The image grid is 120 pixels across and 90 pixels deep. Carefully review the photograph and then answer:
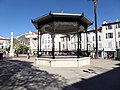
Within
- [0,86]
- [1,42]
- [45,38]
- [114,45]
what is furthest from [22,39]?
[0,86]

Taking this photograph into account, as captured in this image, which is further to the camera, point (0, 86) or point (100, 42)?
point (100, 42)

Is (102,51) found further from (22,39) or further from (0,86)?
(22,39)

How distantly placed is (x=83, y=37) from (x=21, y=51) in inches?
1116

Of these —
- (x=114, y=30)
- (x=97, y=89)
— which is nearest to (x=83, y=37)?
(x=114, y=30)

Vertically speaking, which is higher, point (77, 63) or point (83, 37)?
point (83, 37)

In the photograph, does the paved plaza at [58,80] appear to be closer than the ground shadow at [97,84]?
No

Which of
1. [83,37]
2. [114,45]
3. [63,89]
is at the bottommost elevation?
[63,89]

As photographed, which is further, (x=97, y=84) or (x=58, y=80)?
(x=58, y=80)

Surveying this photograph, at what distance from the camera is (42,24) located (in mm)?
16922

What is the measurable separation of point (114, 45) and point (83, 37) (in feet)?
43.5

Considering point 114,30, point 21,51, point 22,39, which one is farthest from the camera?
point 22,39

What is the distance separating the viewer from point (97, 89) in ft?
22.7

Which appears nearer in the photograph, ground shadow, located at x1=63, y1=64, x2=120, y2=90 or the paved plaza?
ground shadow, located at x1=63, y1=64, x2=120, y2=90

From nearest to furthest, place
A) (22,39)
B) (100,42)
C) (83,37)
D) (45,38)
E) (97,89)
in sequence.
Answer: (97,89)
(100,42)
(83,37)
(45,38)
(22,39)
